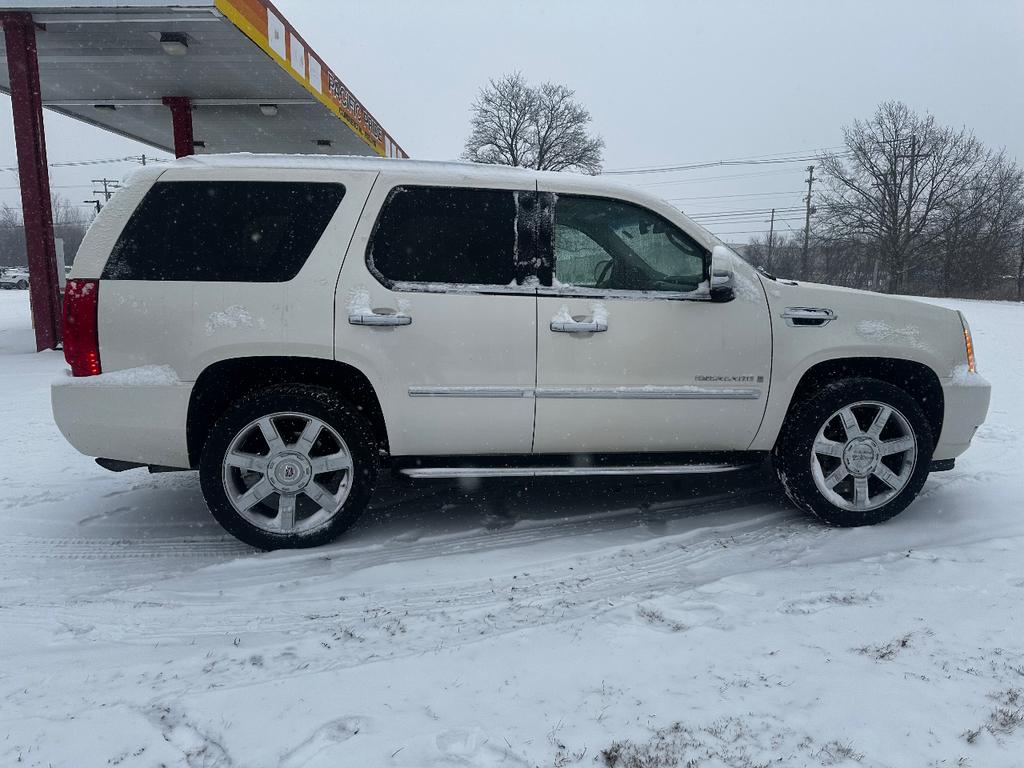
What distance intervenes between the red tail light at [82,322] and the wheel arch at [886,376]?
3530 mm

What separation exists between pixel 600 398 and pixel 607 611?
1.12 m

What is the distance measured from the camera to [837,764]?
193 centimetres

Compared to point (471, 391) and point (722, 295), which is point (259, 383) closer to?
point (471, 391)

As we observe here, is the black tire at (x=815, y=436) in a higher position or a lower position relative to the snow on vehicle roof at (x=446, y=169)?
lower

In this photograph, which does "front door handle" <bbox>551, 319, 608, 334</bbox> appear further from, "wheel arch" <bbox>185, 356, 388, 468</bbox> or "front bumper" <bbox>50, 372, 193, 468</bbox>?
"front bumper" <bbox>50, 372, 193, 468</bbox>

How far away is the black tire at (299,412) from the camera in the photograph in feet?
11.1

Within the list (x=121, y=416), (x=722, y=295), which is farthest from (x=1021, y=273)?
(x=121, y=416)

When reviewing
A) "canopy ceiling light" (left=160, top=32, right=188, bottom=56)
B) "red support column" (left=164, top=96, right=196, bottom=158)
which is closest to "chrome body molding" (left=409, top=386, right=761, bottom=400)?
"canopy ceiling light" (left=160, top=32, right=188, bottom=56)

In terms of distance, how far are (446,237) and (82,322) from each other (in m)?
1.76

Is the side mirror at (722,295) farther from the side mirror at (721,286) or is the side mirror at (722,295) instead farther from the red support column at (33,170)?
the red support column at (33,170)

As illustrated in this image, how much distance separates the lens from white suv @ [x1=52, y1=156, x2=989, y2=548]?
3350 mm

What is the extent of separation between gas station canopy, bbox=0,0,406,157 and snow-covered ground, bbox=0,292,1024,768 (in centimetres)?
715

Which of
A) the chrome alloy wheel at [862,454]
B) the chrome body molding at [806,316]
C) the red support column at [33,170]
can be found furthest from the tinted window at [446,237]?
the red support column at [33,170]

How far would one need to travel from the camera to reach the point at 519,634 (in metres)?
2.67
